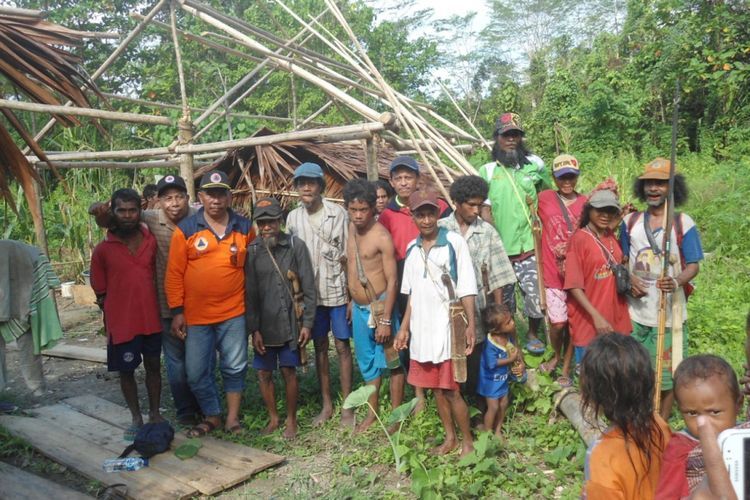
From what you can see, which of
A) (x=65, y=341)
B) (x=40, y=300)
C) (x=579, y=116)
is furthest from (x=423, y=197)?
(x=579, y=116)

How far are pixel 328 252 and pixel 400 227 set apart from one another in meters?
0.55

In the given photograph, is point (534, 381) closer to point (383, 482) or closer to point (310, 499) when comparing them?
point (383, 482)

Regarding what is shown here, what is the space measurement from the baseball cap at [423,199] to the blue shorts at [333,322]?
1.14 meters

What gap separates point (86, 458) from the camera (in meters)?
4.16

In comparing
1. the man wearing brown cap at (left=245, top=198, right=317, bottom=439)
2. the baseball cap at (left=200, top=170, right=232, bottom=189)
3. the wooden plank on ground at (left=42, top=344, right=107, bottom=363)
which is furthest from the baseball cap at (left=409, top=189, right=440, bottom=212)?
the wooden plank on ground at (left=42, top=344, right=107, bottom=363)

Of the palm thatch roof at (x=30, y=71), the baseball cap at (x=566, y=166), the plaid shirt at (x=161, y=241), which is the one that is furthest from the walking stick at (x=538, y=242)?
the palm thatch roof at (x=30, y=71)

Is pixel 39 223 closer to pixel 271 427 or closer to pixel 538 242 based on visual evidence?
pixel 271 427

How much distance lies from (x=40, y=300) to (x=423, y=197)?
274 centimetres

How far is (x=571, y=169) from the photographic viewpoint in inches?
174

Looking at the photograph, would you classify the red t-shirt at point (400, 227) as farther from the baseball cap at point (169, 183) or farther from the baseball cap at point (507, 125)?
the baseball cap at point (169, 183)

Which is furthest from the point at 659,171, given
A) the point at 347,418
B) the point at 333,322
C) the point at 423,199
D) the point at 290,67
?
the point at 290,67

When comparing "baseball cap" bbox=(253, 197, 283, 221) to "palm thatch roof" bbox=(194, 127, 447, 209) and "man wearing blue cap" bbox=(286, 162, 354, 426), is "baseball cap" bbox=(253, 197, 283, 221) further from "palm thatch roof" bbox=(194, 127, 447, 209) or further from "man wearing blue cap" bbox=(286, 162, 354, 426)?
"palm thatch roof" bbox=(194, 127, 447, 209)

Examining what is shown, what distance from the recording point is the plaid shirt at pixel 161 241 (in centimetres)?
443

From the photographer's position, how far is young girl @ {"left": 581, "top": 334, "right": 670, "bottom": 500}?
6.14 feet
